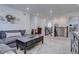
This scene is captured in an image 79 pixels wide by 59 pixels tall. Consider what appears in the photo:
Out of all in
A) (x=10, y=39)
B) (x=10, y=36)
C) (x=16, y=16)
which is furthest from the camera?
(x=16, y=16)

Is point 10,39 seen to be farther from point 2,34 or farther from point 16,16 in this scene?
point 16,16

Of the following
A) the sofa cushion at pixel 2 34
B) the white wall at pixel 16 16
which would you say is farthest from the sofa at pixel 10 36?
the white wall at pixel 16 16

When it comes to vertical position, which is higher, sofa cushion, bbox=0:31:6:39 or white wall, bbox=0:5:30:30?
white wall, bbox=0:5:30:30

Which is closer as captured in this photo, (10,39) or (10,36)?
(10,39)

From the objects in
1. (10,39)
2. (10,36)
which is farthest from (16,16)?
(10,39)

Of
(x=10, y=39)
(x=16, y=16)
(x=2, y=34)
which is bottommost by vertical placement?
(x=10, y=39)

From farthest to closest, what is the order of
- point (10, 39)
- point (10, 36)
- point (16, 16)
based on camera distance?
Answer: point (16, 16)
point (10, 36)
point (10, 39)

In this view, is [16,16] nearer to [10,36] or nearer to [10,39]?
[10,36]

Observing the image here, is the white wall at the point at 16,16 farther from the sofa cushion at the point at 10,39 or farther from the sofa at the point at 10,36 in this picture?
the sofa cushion at the point at 10,39

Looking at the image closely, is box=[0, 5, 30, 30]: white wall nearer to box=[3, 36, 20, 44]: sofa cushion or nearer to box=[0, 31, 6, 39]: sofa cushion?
box=[0, 31, 6, 39]: sofa cushion

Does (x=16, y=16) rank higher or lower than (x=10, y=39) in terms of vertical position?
higher

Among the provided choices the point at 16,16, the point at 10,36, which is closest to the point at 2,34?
the point at 10,36

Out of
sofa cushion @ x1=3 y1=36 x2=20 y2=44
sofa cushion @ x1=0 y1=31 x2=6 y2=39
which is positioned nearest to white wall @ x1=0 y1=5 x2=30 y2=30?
sofa cushion @ x1=0 y1=31 x2=6 y2=39
